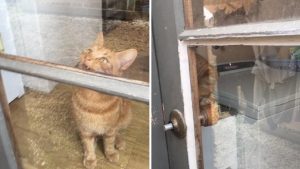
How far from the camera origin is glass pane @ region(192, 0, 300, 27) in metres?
0.38

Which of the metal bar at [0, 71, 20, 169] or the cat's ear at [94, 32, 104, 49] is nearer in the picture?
the cat's ear at [94, 32, 104, 49]

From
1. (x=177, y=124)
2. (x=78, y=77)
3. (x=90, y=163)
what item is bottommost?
(x=90, y=163)

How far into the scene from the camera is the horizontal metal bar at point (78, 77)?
58 centimetres

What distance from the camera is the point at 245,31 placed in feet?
1.42

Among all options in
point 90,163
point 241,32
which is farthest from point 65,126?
point 241,32

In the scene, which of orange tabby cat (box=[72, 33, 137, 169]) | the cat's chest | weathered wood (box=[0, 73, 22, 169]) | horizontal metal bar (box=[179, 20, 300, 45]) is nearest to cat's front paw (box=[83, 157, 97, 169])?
orange tabby cat (box=[72, 33, 137, 169])

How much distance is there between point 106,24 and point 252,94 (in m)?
0.31

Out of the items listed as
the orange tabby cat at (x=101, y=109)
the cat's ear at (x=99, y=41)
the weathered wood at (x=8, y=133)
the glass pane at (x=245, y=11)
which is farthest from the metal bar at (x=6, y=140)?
the glass pane at (x=245, y=11)

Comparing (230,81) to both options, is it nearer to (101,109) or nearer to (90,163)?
(101,109)

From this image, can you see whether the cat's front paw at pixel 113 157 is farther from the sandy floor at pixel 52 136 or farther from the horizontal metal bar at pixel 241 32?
the horizontal metal bar at pixel 241 32

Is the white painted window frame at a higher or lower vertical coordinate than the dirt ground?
higher

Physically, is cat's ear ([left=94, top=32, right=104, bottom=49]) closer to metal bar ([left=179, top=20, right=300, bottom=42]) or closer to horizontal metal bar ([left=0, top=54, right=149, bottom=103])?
horizontal metal bar ([left=0, top=54, right=149, bottom=103])

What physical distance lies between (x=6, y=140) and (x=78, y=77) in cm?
39

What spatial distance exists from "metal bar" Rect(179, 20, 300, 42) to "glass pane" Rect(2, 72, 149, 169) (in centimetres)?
17
